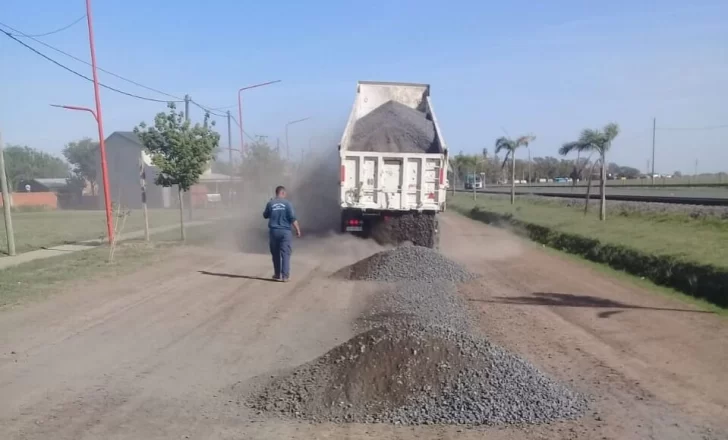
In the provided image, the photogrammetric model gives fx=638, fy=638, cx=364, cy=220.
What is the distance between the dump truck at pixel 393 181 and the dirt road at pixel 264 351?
2896 mm

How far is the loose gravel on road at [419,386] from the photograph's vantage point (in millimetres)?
5270

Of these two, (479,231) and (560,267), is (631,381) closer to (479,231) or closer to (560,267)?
(560,267)

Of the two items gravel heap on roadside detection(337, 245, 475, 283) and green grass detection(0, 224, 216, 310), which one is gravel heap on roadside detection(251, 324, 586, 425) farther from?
green grass detection(0, 224, 216, 310)

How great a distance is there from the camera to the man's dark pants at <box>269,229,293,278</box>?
12000 millimetres

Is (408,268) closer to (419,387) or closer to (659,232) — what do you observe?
(419,387)

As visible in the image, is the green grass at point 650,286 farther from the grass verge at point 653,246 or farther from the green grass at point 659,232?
the green grass at point 659,232

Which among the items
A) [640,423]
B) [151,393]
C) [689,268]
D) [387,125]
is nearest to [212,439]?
[151,393]

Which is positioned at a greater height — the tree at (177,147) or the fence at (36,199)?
the tree at (177,147)

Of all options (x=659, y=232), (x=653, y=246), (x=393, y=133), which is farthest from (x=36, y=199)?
(x=653, y=246)

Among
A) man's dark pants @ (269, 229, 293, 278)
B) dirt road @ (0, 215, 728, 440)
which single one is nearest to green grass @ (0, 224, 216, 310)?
dirt road @ (0, 215, 728, 440)

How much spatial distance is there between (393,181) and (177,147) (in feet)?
26.3

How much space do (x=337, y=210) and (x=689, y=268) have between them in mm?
9208

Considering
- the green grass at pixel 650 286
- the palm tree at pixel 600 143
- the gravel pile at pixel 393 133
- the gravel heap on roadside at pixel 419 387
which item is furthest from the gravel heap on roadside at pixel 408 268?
the palm tree at pixel 600 143

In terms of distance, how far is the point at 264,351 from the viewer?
7355 mm
